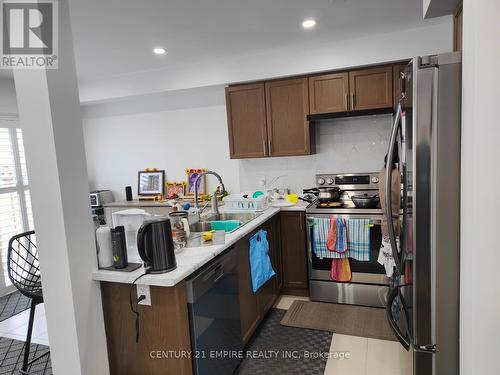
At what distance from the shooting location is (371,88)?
3209 millimetres

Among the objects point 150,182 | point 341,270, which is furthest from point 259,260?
point 150,182

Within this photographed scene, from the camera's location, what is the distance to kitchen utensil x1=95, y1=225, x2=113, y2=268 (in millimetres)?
1700

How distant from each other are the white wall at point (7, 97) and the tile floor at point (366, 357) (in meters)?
4.25

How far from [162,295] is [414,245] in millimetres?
1180

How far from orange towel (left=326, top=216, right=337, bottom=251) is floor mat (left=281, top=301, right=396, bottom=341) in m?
0.57

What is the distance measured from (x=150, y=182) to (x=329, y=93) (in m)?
2.65

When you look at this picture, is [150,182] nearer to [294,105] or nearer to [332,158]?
[294,105]

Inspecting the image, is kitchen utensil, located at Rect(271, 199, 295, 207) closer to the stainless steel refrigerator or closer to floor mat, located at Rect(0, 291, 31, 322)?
the stainless steel refrigerator

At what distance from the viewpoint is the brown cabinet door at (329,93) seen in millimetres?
3289

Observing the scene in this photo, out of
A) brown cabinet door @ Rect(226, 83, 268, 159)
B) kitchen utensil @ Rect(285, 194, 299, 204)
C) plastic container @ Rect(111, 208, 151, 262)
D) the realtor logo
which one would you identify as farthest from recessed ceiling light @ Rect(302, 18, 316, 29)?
plastic container @ Rect(111, 208, 151, 262)

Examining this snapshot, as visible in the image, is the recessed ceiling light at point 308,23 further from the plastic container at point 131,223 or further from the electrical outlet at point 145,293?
the electrical outlet at point 145,293

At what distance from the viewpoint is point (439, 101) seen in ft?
4.17

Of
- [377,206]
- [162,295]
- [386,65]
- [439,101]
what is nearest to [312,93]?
[386,65]

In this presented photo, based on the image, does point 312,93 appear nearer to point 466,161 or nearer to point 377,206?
point 377,206
